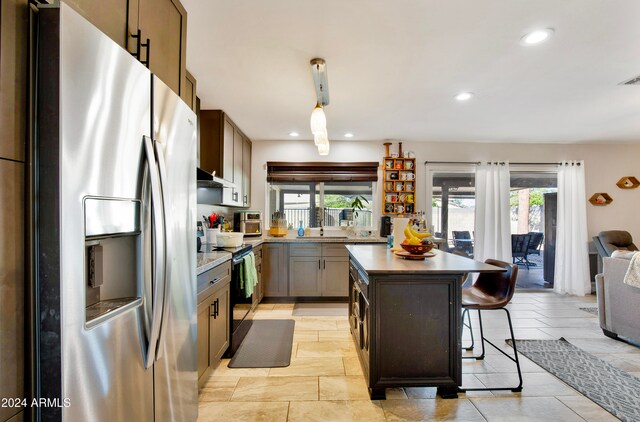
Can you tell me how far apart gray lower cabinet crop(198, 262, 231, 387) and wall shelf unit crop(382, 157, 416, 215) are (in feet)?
9.82

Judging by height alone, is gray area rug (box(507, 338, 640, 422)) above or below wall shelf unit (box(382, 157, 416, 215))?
below

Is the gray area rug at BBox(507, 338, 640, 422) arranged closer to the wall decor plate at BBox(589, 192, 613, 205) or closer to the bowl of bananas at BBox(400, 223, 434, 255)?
the bowl of bananas at BBox(400, 223, 434, 255)

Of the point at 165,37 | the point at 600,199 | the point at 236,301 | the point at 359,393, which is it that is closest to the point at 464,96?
the point at 165,37

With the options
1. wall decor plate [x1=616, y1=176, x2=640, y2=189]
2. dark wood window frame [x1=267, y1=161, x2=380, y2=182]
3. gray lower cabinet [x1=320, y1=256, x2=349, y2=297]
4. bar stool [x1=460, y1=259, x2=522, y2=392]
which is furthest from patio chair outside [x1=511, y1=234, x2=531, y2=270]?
bar stool [x1=460, y1=259, x2=522, y2=392]

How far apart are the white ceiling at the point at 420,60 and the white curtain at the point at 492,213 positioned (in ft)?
3.54

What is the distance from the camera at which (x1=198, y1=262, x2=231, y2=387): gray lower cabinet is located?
201 cm

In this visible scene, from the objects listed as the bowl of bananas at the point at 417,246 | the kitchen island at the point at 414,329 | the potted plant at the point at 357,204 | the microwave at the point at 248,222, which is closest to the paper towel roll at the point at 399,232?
the bowl of bananas at the point at 417,246

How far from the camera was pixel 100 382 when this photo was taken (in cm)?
89

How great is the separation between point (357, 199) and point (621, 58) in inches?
131

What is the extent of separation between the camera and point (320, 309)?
13.5 ft

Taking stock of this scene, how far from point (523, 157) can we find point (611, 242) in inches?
67.7

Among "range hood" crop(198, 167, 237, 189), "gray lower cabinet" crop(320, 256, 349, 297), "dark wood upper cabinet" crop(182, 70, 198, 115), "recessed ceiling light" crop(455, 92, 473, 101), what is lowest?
"gray lower cabinet" crop(320, 256, 349, 297)

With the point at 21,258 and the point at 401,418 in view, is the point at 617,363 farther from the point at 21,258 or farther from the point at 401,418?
the point at 21,258

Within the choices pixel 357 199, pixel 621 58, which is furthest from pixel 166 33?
pixel 357 199
